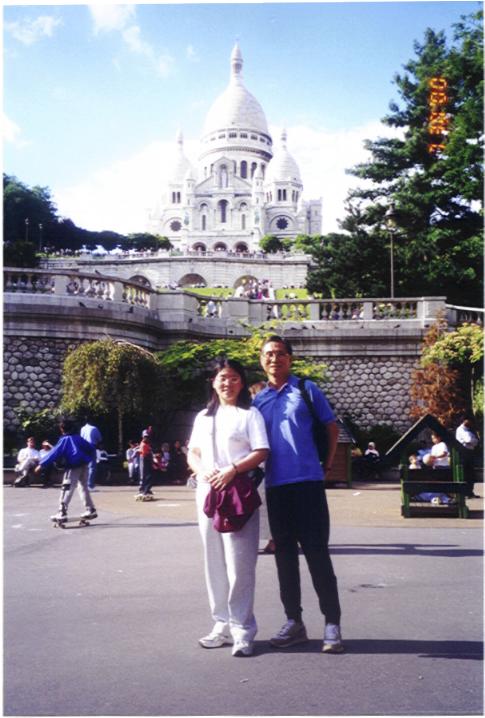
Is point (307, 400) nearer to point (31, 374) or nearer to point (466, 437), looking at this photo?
point (466, 437)

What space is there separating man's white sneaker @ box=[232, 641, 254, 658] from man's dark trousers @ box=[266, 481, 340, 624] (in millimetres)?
452

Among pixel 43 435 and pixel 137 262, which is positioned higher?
pixel 137 262

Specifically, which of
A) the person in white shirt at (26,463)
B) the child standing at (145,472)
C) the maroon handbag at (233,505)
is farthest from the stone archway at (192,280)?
the maroon handbag at (233,505)

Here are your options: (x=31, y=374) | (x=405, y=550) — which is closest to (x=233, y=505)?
(x=405, y=550)

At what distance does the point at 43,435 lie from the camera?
17.8 meters

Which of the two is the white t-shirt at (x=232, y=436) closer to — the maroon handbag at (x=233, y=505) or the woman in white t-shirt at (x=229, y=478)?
the woman in white t-shirt at (x=229, y=478)

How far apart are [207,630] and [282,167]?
135087mm

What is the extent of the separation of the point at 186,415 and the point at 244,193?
119 m

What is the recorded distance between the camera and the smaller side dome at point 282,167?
135 meters

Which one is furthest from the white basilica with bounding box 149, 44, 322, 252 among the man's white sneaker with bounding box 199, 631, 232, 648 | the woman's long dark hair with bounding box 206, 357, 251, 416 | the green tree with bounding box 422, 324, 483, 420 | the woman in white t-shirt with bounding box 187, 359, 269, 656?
the man's white sneaker with bounding box 199, 631, 232, 648

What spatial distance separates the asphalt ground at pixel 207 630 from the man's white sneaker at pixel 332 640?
6 cm

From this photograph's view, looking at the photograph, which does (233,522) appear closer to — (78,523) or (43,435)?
(78,523)

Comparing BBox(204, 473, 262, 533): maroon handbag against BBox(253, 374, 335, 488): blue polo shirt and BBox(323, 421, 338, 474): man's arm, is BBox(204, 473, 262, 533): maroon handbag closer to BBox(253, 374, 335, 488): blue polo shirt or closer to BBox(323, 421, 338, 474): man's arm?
BBox(253, 374, 335, 488): blue polo shirt

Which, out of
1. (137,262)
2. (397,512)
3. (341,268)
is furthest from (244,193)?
(397,512)
